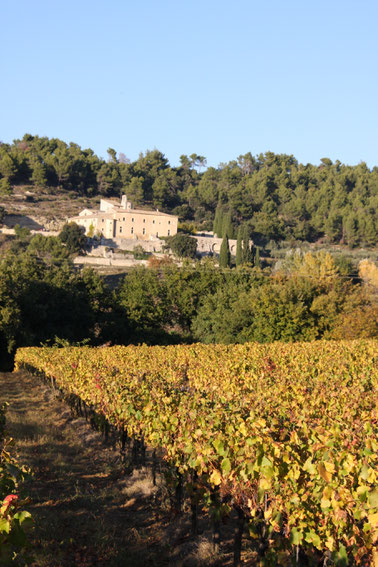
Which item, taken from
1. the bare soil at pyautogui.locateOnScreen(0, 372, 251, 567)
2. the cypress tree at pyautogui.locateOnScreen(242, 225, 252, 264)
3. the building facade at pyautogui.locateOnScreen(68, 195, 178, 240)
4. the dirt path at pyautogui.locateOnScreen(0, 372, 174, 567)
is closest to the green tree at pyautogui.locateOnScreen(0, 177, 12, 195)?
the building facade at pyautogui.locateOnScreen(68, 195, 178, 240)

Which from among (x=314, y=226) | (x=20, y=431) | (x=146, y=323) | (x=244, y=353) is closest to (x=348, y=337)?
(x=146, y=323)

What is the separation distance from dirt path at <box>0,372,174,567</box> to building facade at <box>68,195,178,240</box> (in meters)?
70.8

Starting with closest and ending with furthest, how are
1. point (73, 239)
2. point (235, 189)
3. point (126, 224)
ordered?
point (73, 239)
point (126, 224)
point (235, 189)

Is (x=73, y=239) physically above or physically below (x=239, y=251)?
below

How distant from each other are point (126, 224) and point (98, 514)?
78.1 meters

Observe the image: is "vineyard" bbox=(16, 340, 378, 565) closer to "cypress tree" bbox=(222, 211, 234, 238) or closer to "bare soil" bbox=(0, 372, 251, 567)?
"bare soil" bbox=(0, 372, 251, 567)

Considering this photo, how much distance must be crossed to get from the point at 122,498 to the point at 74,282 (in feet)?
102

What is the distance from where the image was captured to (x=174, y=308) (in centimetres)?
4006

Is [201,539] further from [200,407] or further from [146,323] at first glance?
[146,323]

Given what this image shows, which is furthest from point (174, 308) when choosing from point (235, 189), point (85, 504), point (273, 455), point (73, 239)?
point (235, 189)

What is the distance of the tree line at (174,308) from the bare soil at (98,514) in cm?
2116

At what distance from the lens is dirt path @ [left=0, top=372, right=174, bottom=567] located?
523cm

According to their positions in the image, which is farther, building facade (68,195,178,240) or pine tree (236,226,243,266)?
building facade (68,195,178,240)

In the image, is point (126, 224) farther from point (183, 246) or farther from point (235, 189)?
point (235, 189)
